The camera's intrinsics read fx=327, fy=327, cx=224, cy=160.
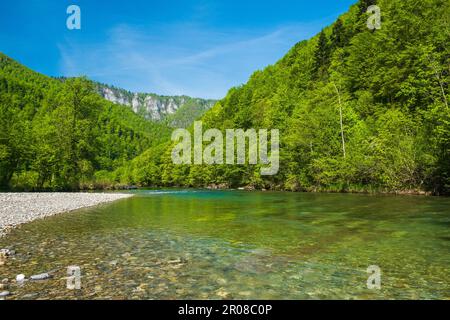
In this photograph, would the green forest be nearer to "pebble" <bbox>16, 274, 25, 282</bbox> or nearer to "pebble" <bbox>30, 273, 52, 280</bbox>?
"pebble" <bbox>30, 273, 52, 280</bbox>

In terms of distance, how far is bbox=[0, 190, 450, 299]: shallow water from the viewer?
6570mm

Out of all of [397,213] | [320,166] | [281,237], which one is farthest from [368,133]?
[281,237]

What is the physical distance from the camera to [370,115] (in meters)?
51.4

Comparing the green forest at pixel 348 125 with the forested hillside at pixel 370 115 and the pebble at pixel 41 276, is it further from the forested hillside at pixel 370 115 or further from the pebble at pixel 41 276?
the pebble at pixel 41 276

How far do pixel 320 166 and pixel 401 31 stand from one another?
2500 centimetres

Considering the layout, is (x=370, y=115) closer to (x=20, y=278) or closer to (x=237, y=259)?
(x=237, y=259)

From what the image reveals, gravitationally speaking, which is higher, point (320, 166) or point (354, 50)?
point (354, 50)

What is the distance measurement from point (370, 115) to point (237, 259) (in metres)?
48.8

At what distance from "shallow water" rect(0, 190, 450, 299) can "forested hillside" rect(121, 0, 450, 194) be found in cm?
1931

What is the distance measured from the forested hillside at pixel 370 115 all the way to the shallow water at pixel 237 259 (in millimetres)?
19309

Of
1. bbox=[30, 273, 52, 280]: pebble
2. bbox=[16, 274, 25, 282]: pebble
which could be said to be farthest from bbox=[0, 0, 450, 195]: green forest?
bbox=[16, 274, 25, 282]: pebble

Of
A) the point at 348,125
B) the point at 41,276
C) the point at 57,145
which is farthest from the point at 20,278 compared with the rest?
the point at 57,145

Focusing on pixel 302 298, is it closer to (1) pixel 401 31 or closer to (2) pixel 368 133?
(2) pixel 368 133

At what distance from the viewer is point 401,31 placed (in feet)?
163
